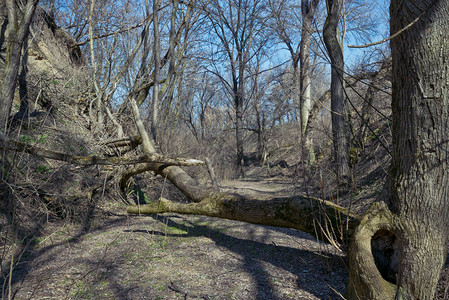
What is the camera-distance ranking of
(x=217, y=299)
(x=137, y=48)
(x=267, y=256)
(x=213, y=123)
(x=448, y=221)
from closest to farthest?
(x=448, y=221) < (x=217, y=299) < (x=267, y=256) < (x=137, y=48) < (x=213, y=123)

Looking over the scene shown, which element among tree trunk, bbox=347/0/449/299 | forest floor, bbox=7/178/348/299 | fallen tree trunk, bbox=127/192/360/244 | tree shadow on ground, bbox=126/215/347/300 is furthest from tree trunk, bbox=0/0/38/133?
tree trunk, bbox=347/0/449/299

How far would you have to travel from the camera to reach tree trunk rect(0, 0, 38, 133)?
5.17 meters

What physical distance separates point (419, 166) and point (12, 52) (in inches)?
251

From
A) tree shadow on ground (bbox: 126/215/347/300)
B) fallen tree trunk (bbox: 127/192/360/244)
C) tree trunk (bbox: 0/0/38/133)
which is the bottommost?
tree shadow on ground (bbox: 126/215/347/300)

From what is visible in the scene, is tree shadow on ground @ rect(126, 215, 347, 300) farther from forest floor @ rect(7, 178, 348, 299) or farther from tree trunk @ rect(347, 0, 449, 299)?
tree trunk @ rect(347, 0, 449, 299)

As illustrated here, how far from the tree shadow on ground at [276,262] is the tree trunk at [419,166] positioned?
441 millimetres

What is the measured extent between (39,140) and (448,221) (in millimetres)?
5618

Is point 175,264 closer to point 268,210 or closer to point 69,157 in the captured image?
point 268,210

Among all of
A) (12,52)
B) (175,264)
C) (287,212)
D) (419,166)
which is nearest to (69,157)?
(175,264)

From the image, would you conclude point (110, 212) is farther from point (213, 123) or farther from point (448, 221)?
point (213, 123)

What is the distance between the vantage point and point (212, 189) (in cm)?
439

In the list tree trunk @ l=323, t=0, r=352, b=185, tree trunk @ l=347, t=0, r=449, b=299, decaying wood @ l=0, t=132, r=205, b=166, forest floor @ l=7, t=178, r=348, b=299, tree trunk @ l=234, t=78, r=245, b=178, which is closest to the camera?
tree trunk @ l=347, t=0, r=449, b=299

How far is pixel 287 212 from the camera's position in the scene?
3.29 metres

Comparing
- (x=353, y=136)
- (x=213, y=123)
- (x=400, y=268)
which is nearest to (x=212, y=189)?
(x=400, y=268)
